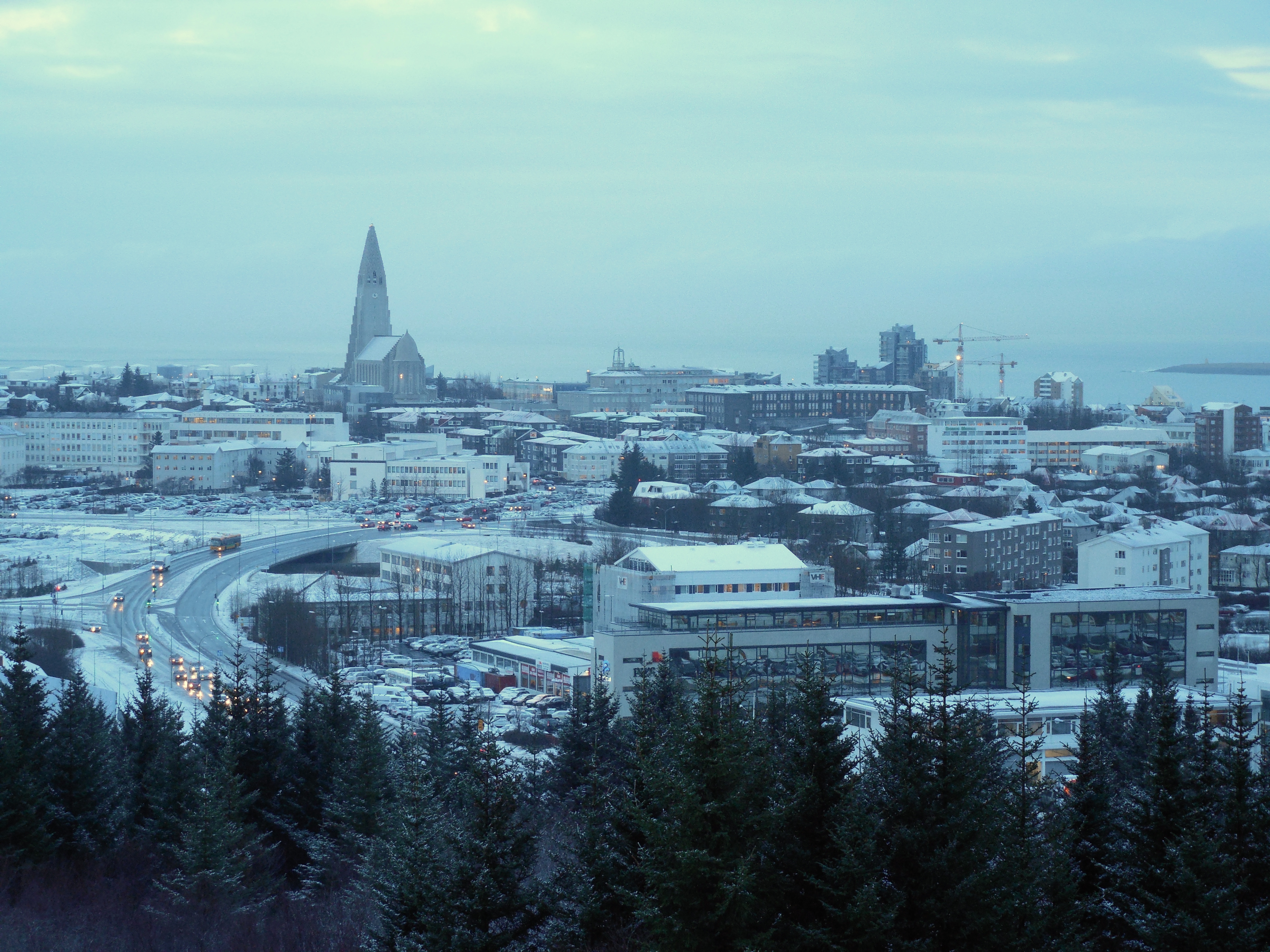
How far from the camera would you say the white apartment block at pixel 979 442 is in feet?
98.7

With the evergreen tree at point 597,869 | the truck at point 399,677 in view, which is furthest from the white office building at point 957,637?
the evergreen tree at point 597,869

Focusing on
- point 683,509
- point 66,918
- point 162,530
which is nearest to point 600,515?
point 683,509

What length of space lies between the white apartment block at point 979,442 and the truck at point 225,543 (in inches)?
642

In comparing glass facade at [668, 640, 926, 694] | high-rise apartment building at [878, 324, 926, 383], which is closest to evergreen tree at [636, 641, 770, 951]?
glass facade at [668, 640, 926, 694]

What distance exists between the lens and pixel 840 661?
8.47m

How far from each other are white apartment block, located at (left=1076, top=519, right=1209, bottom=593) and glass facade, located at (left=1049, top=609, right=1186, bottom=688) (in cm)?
421

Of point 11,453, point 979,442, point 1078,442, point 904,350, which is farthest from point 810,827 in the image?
point 904,350

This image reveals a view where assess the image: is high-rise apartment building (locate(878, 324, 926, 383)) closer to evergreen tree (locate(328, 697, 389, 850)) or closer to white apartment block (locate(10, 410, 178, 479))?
white apartment block (locate(10, 410, 178, 479))

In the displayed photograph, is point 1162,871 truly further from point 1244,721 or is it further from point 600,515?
point 600,515

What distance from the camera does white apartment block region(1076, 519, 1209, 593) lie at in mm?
13359

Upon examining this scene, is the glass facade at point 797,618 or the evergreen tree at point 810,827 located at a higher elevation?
the evergreen tree at point 810,827

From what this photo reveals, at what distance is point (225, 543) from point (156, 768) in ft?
37.7

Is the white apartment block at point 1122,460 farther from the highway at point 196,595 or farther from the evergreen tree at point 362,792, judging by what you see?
the evergreen tree at point 362,792

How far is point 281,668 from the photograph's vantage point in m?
10.2
